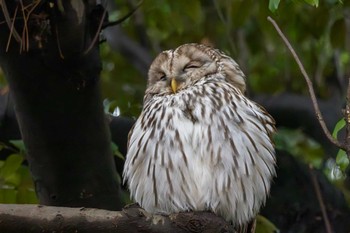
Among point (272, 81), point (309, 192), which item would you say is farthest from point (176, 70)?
point (272, 81)

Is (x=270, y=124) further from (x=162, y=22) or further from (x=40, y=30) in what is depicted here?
(x=162, y=22)

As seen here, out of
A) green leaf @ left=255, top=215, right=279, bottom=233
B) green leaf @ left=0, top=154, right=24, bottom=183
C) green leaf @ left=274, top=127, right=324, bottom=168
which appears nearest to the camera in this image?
green leaf @ left=0, top=154, right=24, bottom=183

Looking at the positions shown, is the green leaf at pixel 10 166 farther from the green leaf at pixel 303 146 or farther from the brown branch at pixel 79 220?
the green leaf at pixel 303 146

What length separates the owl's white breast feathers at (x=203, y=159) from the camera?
3627 mm

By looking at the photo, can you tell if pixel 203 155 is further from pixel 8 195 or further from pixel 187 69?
pixel 8 195

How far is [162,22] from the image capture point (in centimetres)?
527

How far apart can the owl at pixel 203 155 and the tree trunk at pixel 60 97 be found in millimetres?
158

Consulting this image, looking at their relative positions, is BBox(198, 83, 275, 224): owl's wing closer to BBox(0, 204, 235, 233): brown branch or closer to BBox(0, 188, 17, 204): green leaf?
BBox(0, 204, 235, 233): brown branch

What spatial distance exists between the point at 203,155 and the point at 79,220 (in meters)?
0.99

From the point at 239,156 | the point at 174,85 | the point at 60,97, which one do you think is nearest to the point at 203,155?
the point at 239,156

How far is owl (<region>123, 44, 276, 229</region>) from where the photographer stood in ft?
11.9

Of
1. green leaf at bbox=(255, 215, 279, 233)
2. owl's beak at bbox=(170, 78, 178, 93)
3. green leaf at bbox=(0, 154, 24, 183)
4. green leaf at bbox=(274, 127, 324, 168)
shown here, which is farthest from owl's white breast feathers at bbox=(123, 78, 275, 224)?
green leaf at bbox=(274, 127, 324, 168)

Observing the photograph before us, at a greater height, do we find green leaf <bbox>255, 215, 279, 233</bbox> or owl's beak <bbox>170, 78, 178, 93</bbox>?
owl's beak <bbox>170, 78, 178, 93</bbox>

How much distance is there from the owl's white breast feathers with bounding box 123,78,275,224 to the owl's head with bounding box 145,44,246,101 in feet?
0.66
